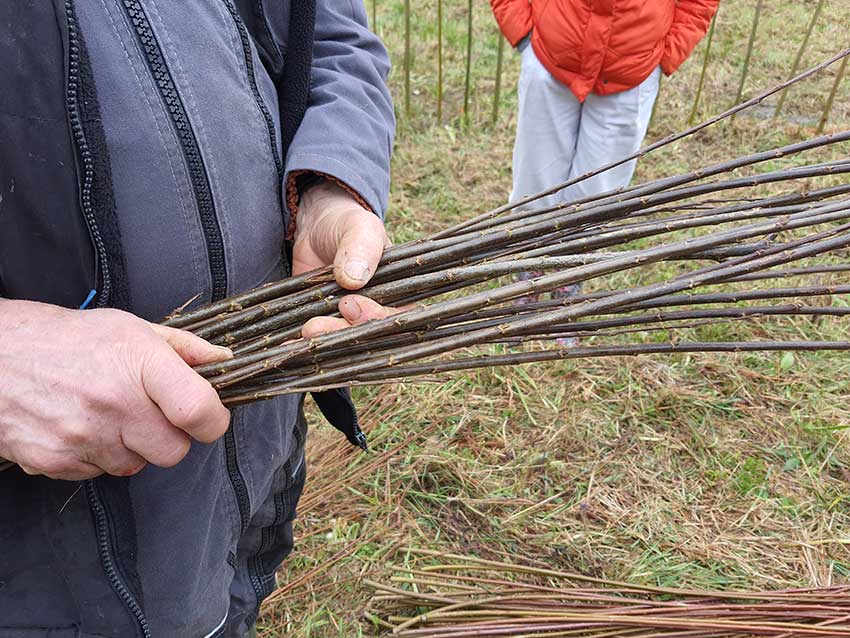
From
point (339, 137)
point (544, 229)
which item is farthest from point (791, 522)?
point (339, 137)

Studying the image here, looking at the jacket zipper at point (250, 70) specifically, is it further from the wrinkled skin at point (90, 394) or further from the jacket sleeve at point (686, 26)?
the jacket sleeve at point (686, 26)

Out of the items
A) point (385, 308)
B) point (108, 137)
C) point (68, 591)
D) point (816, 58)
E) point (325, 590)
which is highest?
point (108, 137)

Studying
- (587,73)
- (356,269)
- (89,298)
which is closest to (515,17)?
(587,73)

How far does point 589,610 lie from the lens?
1702 millimetres

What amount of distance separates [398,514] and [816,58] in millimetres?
4098

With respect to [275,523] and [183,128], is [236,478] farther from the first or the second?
[183,128]

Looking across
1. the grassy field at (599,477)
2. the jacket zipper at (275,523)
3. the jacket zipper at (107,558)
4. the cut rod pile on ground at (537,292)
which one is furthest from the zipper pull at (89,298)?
the grassy field at (599,477)

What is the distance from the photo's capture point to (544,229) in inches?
40.8

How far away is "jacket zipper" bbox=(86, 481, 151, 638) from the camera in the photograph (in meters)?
0.91

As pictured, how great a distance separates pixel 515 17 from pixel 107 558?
2.42 metres

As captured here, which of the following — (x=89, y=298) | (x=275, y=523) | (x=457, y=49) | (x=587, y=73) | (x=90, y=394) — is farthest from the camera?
(x=457, y=49)

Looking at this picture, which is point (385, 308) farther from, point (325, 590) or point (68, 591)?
point (325, 590)

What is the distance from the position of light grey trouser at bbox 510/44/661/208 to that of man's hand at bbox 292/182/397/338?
182 centimetres

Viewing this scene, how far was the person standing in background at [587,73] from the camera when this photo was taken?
2.46 metres
